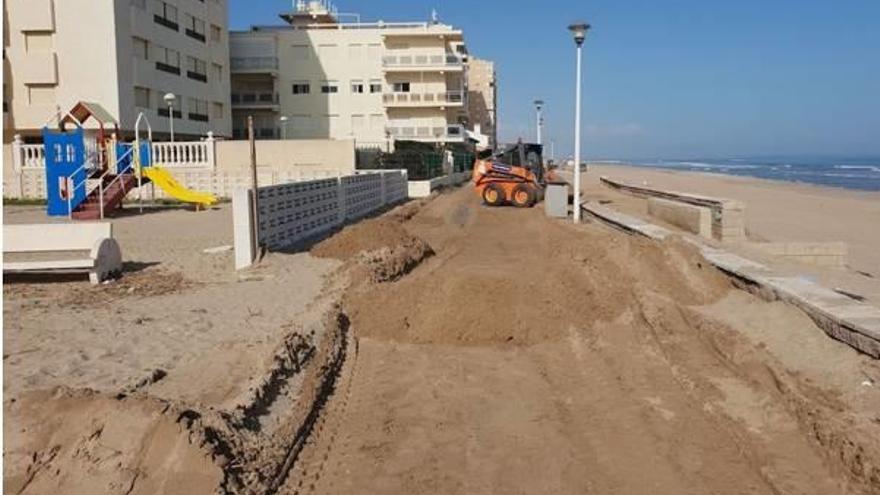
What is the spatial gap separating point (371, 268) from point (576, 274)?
3.03 metres

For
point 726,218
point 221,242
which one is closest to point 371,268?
point 221,242

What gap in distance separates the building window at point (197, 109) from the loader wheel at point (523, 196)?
2971 centimetres

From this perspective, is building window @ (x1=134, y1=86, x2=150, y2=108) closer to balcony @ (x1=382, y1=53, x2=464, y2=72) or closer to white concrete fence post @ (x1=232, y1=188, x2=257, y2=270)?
balcony @ (x1=382, y1=53, x2=464, y2=72)

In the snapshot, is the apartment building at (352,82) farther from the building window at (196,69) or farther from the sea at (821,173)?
the sea at (821,173)

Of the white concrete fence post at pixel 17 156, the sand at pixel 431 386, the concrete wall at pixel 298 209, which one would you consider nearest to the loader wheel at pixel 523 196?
the concrete wall at pixel 298 209

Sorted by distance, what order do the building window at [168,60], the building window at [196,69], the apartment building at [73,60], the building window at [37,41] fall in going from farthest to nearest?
1. the building window at [196,69]
2. the building window at [168,60]
3. the building window at [37,41]
4. the apartment building at [73,60]

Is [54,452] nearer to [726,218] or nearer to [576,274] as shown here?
[576,274]

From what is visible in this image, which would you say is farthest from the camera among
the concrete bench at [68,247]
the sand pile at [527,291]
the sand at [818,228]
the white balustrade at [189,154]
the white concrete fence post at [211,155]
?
the white concrete fence post at [211,155]

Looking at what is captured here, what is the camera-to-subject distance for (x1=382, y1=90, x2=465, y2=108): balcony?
216 ft

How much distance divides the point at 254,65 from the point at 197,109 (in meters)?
14.3

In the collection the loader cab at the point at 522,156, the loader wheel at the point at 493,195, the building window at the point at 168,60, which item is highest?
the building window at the point at 168,60

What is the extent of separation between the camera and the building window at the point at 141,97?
143 feet

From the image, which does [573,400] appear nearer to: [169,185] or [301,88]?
[169,185]

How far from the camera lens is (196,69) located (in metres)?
52.6
